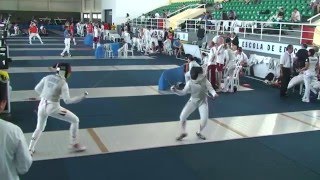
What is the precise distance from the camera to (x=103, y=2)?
43.8 m

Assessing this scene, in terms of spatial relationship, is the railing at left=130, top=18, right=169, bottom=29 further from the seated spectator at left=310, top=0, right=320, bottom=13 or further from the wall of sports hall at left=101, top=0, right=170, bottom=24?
the seated spectator at left=310, top=0, right=320, bottom=13

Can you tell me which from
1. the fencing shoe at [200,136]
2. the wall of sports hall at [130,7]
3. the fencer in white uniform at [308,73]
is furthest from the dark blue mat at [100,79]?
the wall of sports hall at [130,7]

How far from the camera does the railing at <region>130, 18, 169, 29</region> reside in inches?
1192

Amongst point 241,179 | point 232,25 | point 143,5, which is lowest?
point 241,179

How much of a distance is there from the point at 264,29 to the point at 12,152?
16444mm

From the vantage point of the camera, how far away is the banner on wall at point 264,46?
1535 centimetres

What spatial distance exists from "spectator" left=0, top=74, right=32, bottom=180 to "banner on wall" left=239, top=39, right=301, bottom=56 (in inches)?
514

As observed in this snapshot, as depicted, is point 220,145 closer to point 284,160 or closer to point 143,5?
point 284,160

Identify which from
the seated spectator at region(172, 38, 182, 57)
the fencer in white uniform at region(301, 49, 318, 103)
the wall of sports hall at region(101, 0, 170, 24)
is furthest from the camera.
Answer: the wall of sports hall at region(101, 0, 170, 24)

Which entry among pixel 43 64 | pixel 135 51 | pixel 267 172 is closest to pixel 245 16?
pixel 135 51

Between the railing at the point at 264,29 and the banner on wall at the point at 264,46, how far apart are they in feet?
1.63

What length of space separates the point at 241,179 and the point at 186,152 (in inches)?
55.1

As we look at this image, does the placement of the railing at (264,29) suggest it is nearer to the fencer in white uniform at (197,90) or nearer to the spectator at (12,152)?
the fencer in white uniform at (197,90)

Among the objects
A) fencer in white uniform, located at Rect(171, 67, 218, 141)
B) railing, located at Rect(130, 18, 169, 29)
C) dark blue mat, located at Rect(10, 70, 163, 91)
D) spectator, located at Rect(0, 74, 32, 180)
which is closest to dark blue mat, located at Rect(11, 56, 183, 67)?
dark blue mat, located at Rect(10, 70, 163, 91)
